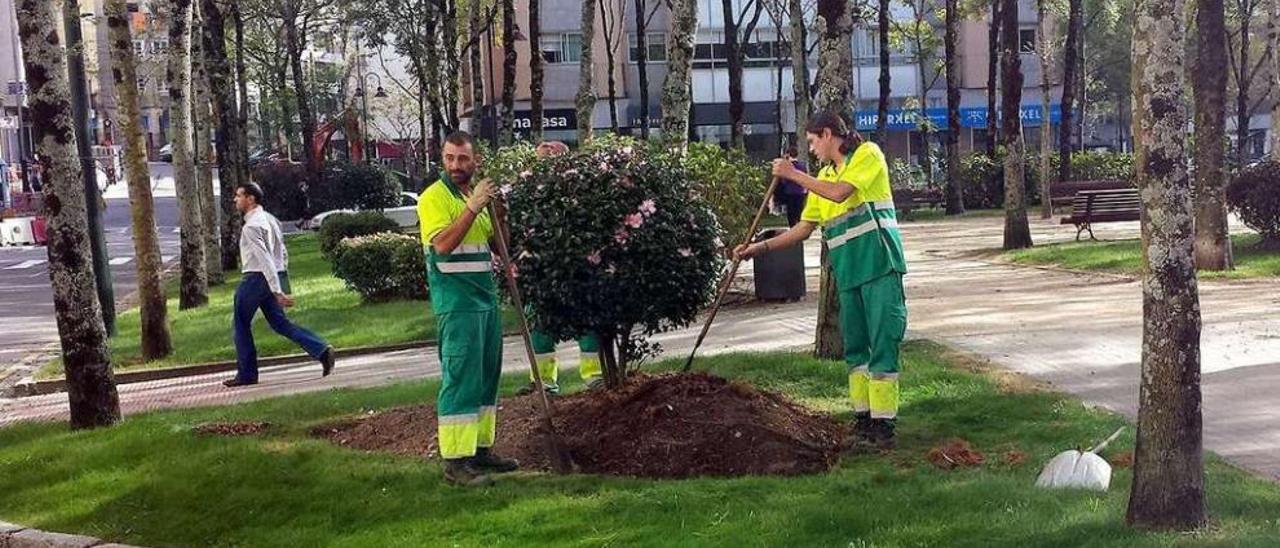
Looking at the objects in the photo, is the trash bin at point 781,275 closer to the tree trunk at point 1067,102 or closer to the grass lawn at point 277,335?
the grass lawn at point 277,335

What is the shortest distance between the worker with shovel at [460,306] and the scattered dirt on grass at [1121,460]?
9.70ft

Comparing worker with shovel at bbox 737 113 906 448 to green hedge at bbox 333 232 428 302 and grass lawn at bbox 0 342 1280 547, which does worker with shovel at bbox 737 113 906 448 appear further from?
green hedge at bbox 333 232 428 302

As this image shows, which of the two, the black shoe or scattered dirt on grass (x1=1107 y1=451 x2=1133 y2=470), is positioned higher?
scattered dirt on grass (x1=1107 y1=451 x2=1133 y2=470)

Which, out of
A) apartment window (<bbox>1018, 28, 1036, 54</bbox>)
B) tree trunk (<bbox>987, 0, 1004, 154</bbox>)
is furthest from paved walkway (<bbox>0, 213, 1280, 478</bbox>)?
apartment window (<bbox>1018, 28, 1036, 54</bbox>)

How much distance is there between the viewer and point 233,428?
28.1 ft

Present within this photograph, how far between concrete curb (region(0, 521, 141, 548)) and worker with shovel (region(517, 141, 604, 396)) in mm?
2883

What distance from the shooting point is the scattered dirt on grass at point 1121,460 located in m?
6.36

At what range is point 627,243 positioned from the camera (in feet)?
25.1

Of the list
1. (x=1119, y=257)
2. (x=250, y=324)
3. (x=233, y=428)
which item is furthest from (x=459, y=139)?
(x=1119, y=257)

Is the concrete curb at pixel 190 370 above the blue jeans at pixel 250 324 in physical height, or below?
below

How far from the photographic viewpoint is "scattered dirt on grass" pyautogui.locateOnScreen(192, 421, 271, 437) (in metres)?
8.45

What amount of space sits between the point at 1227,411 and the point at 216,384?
27.7 ft

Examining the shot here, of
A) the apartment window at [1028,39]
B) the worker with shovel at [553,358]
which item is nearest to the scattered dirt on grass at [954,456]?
the worker with shovel at [553,358]

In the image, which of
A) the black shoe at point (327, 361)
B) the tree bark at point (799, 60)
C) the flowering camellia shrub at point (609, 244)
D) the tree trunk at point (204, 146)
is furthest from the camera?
the tree bark at point (799, 60)
